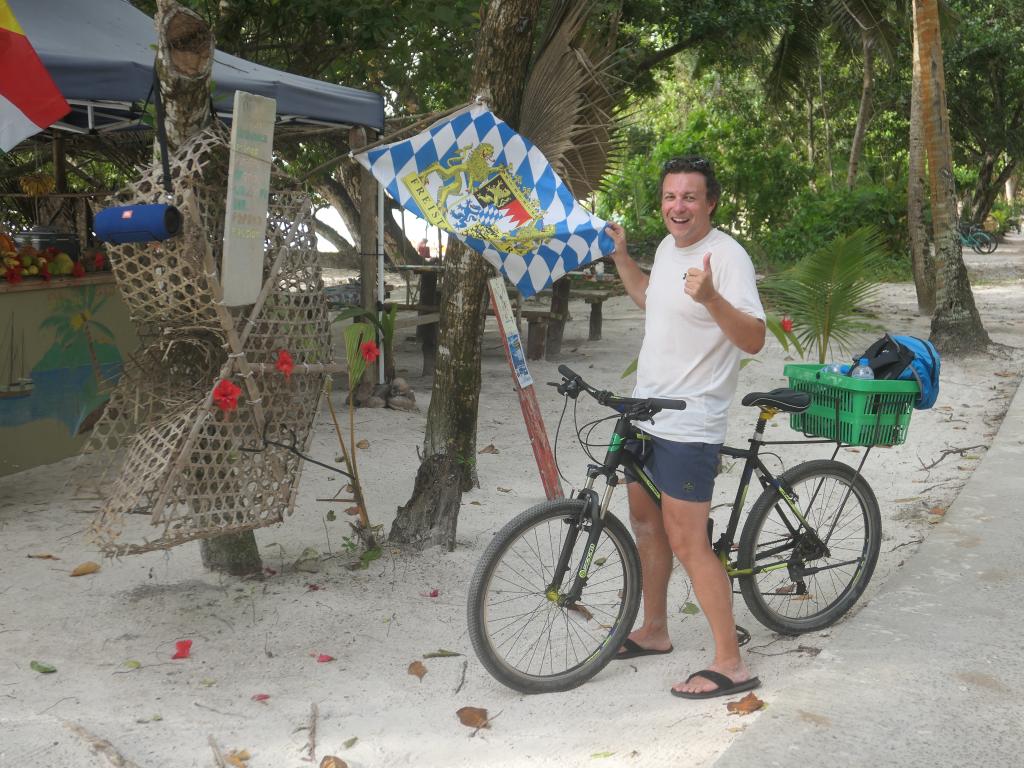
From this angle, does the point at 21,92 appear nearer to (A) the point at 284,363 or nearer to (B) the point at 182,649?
(A) the point at 284,363

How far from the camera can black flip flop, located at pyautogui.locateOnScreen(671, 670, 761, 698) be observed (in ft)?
10.8

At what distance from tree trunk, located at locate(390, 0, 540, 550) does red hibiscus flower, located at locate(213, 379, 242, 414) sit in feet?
4.66

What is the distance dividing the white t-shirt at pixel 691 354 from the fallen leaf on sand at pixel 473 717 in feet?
3.46

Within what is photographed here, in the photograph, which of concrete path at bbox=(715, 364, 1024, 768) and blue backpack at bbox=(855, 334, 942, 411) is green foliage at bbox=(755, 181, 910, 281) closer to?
concrete path at bbox=(715, 364, 1024, 768)

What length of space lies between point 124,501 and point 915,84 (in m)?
10.2

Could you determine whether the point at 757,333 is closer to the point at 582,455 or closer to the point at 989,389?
the point at 582,455

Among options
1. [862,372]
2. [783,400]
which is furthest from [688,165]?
[862,372]

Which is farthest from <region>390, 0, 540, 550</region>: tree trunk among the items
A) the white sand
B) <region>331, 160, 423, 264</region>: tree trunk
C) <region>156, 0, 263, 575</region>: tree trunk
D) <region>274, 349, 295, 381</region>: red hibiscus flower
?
<region>331, 160, 423, 264</region>: tree trunk

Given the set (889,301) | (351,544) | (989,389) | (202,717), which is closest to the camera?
(202,717)

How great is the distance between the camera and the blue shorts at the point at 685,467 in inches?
128

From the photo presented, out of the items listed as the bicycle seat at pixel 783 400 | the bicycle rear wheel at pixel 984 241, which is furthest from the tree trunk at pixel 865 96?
the bicycle seat at pixel 783 400

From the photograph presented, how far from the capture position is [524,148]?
432 cm

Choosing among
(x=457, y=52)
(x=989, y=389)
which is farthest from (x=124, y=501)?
(x=457, y=52)

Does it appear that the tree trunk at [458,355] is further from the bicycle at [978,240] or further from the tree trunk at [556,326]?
the bicycle at [978,240]
